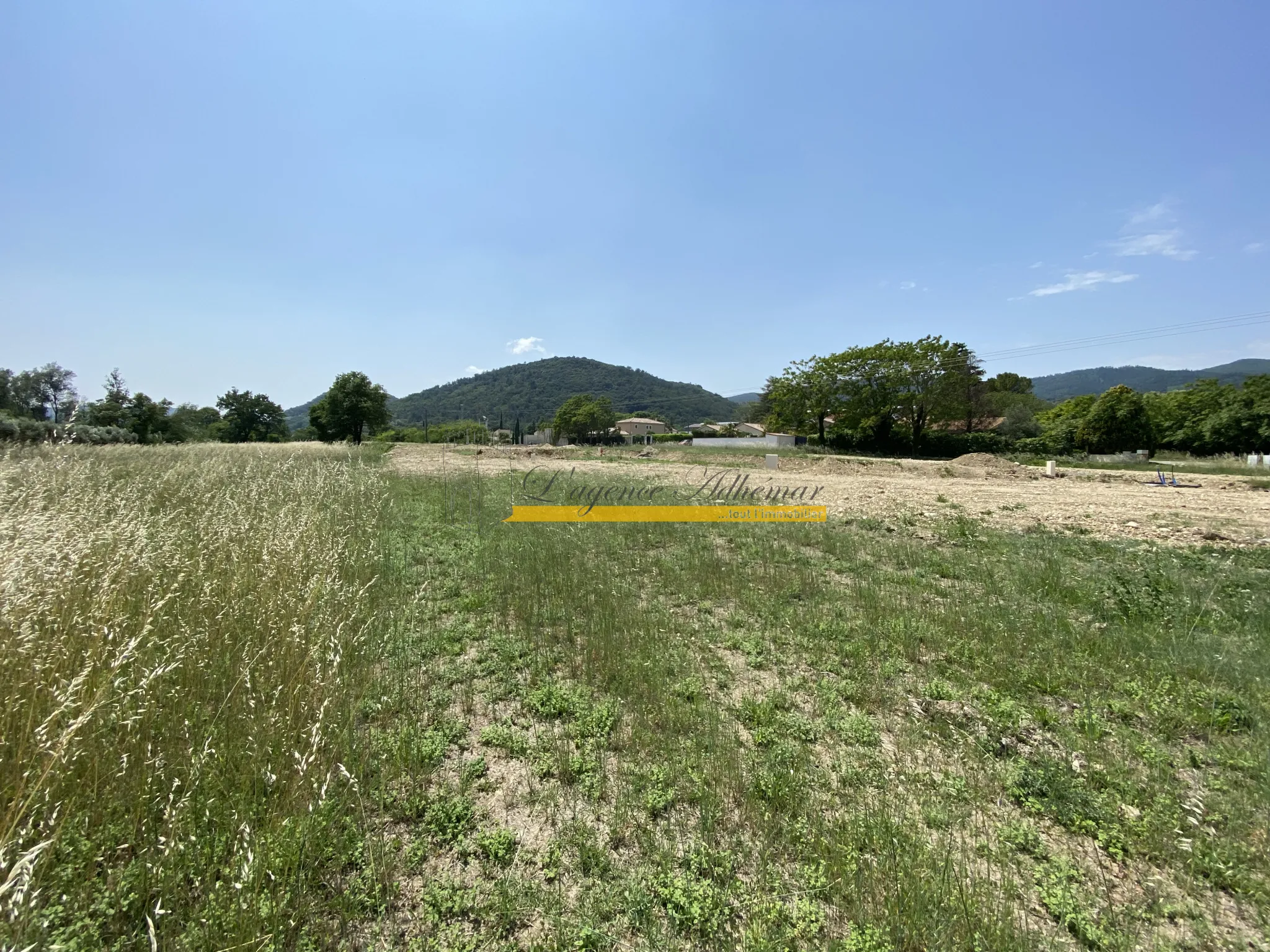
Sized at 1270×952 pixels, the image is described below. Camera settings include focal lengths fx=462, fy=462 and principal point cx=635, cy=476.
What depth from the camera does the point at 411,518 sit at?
966 centimetres

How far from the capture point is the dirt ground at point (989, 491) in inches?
377

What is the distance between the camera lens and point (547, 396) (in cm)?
15050

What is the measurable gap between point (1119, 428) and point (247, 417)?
319ft

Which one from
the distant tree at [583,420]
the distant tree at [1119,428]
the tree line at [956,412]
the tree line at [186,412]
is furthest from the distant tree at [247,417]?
the distant tree at [1119,428]

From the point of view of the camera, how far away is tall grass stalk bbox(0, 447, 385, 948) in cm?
169

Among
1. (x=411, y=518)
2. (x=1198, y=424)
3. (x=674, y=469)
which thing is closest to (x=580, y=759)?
(x=411, y=518)

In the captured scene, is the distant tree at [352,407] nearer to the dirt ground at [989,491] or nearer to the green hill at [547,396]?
the dirt ground at [989,491]

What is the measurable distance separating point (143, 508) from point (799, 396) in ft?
147

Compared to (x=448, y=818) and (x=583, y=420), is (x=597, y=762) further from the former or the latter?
(x=583, y=420)

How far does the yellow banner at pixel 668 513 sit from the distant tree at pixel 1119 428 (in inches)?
1582

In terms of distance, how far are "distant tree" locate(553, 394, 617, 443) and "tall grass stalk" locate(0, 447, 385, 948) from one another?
81.2 m

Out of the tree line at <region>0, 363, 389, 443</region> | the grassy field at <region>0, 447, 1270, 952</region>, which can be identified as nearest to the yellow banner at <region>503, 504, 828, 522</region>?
the grassy field at <region>0, 447, 1270, 952</region>

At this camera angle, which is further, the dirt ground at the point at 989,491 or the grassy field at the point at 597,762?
the dirt ground at the point at 989,491

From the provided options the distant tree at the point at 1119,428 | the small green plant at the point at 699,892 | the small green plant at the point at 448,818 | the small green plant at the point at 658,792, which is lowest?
the small green plant at the point at 699,892
